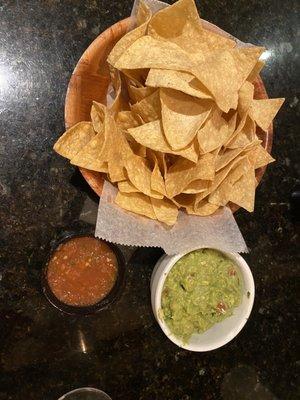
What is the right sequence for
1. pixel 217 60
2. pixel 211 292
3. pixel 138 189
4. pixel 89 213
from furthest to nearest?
pixel 89 213, pixel 211 292, pixel 138 189, pixel 217 60

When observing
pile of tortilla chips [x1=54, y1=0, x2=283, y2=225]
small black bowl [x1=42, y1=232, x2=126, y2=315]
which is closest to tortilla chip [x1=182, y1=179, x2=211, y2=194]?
pile of tortilla chips [x1=54, y1=0, x2=283, y2=225]

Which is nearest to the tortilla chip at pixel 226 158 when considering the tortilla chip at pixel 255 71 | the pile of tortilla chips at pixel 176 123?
the pile of tortilla chips at pixel 176 123

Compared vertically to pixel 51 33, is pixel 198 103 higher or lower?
lower

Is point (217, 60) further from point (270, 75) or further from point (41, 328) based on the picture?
point (41, 328)

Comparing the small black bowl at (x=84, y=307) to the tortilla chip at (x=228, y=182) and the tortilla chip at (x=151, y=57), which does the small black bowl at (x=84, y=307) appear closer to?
the tortilla chip at (x=228, y=182)

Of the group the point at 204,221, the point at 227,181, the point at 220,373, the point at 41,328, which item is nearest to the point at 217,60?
the point at 227,181

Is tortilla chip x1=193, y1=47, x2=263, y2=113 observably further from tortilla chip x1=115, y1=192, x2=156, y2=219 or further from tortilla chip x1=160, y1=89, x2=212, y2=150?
tortilla chip x1=115, y1=192, x2=156, y2=219

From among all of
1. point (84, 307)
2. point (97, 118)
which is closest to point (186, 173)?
point (97, 118)
